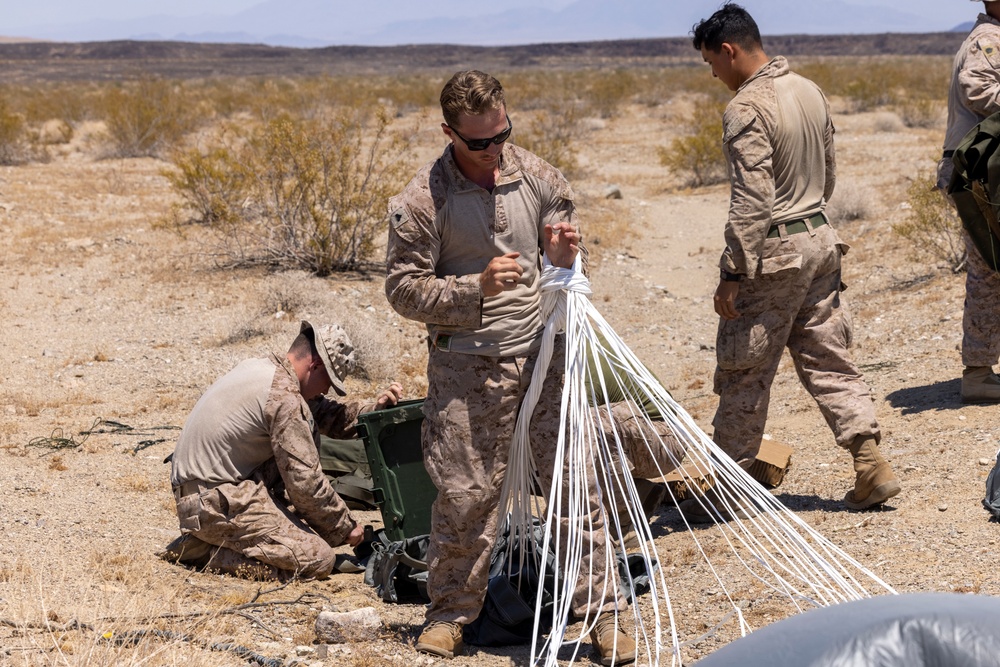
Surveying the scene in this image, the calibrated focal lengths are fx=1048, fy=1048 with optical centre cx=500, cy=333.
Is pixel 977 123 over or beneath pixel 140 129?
over

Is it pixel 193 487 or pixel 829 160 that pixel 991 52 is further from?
pixel 193 487

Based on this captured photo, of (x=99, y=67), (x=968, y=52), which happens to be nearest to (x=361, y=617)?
(x=968, y=52)

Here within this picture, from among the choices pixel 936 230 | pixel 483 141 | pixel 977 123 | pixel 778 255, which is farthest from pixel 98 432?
pixel 936 230

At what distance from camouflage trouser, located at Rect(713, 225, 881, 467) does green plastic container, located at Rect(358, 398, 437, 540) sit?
1.32 m

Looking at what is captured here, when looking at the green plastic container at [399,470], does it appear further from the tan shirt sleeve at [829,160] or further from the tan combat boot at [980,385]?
the tan combat boot at [980,385]

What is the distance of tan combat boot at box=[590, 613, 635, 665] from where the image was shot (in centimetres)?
338

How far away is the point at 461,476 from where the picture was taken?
11.1 ft

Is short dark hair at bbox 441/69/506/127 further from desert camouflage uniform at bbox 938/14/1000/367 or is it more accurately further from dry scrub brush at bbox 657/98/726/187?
dry scrub brush at bbox 657/98/726/187

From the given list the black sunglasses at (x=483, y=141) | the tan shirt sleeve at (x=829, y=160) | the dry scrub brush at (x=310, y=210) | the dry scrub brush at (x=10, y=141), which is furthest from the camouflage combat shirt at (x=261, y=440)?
the dry scrub brush at (x=10, y=141)

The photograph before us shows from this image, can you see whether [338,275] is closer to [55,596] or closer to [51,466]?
[51,466]

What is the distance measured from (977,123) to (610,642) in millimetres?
3347

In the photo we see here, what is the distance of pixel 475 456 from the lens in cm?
338

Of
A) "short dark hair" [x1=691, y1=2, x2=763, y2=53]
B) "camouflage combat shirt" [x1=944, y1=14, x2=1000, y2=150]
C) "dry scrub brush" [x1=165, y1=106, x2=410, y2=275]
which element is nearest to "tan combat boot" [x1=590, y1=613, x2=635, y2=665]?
"short dark hair" [x1=691, y1=2, x2=763, y2=53]

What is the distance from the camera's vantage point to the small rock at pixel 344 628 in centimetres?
366
